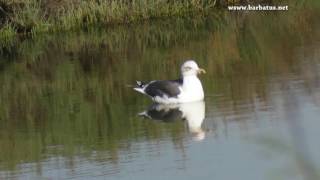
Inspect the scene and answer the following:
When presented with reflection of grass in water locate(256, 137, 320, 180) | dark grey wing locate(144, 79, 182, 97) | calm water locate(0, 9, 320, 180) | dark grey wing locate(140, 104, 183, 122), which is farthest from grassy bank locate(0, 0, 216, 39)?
reflection of grass in water locate(256, 137, 320, 180)

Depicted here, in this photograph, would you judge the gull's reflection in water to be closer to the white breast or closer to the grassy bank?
the white breast

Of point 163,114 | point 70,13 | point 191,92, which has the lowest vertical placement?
point 163,114

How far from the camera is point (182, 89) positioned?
1184 cm

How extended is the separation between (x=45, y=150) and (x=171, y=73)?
5.04 m

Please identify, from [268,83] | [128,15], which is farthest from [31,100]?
[128,15]

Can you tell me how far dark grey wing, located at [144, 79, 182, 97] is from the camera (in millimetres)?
11883

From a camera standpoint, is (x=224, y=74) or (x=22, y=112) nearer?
(x=22, y=112)

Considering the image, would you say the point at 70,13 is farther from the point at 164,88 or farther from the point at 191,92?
the point at 191,92

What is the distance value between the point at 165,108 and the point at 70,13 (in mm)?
10872

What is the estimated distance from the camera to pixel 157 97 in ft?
39.7

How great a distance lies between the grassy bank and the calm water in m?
0.76

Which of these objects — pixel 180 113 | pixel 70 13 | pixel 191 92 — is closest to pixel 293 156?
pixel 180 113

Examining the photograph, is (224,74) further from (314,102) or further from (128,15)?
(128,15)

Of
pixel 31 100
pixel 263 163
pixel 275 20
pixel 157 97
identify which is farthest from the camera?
pixel 275 20
